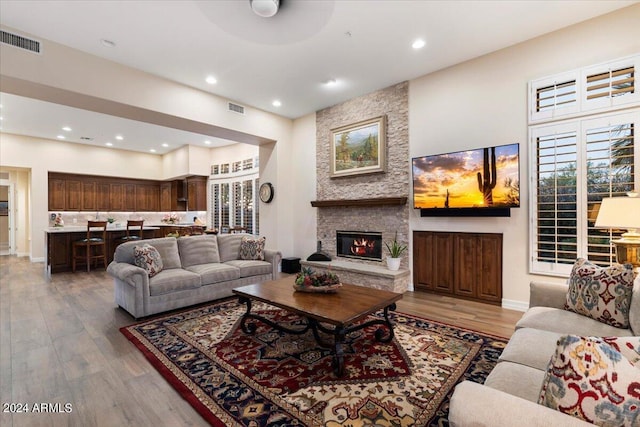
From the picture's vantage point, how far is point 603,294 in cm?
223

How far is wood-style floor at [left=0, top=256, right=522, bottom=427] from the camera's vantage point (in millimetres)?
2010

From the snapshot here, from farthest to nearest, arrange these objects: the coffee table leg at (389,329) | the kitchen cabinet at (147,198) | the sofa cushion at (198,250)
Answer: the kitchen cabinet at (147,198)
the sofa cushion at (198,250)
the coffee table leg at (389,329)

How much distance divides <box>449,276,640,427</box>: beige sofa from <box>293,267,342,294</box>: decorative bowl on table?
162cm

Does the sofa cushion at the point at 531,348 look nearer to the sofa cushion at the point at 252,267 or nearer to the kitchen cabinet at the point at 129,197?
the sofa cushion at the point at 252,267

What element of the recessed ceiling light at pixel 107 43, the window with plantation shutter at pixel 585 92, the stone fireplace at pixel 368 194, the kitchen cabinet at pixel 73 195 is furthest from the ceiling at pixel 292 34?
the kitchen cabinet at pixel 73 195

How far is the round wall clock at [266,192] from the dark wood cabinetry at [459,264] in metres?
3.37

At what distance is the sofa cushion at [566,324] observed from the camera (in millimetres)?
2068

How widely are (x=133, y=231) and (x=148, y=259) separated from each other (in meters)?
4.84

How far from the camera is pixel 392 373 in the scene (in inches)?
96.5

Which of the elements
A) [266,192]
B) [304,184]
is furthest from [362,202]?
[266,192]

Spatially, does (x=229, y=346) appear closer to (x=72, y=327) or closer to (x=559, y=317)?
(x=72, y=327)

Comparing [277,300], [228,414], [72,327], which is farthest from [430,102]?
[72,327]

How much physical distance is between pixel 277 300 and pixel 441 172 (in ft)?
10.5

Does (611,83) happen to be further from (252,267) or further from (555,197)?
(252,267)
